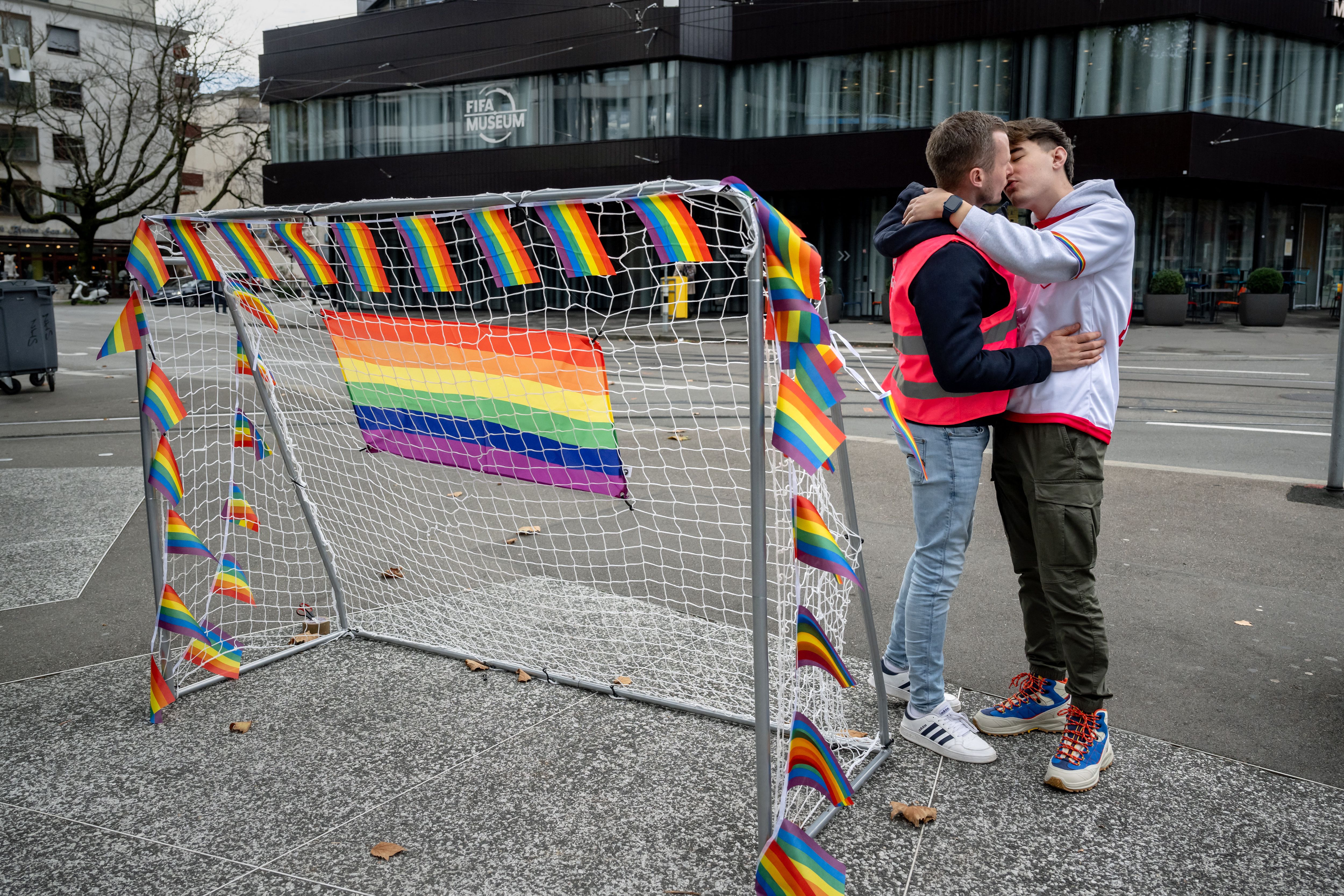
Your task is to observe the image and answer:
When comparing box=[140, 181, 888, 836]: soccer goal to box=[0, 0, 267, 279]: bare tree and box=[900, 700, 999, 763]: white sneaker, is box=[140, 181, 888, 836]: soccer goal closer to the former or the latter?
box=[900, 700, 999, 763]: white sneaker

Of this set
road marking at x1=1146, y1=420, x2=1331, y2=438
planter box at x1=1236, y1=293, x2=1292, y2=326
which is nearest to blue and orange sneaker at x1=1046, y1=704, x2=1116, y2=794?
road marking at x1=1146, y1=420, x2=1331, y2=438

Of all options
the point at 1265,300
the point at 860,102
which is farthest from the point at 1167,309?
the point at 860,102

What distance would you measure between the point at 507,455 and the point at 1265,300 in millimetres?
25156

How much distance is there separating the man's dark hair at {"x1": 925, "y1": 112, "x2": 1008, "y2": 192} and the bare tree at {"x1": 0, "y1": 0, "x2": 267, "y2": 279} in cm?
3701

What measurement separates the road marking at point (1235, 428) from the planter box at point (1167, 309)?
16279 millimetres

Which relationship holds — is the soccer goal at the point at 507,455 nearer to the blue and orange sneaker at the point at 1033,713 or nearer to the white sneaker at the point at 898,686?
the white sneaker at the point at 898,686

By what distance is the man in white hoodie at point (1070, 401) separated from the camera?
9.71ft

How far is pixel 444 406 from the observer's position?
3926 millimetres

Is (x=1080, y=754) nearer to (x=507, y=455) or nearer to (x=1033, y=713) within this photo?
(x=1033, y=713)

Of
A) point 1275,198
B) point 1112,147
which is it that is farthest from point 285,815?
point 1275,198

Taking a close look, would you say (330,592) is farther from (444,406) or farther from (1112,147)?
(1112,147)

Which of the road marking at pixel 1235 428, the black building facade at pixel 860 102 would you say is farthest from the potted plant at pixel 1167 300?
the road marking at pixel 1235 428

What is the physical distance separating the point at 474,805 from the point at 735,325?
1869 mm

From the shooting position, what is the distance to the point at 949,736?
3.35m
